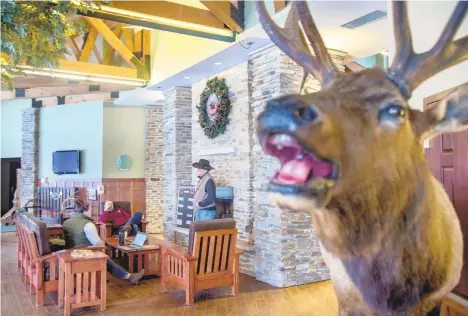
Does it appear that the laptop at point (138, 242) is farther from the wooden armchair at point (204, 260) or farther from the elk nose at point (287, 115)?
the elk nose at point (287, 115)

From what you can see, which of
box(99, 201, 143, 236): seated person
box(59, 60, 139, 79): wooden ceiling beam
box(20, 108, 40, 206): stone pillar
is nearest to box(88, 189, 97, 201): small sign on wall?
box(20, 108, 40, 206): stone pillar

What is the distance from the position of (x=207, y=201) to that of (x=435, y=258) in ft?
17.7

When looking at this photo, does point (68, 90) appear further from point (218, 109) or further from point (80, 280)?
point (80, 280)

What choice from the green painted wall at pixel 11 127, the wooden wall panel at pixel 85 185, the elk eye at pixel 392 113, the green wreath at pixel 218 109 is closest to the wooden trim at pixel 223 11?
the green wreath at pixel 218 109

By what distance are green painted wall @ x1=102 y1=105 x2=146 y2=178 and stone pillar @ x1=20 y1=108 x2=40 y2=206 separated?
3.11m

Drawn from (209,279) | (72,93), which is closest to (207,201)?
(209,279)

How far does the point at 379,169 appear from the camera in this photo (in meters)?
0.92

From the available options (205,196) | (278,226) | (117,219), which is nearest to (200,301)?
(278,226)

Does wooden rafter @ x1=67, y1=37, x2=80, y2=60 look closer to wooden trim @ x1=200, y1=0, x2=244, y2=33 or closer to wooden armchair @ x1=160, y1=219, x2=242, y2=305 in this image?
wooden trim @ x1=200, y1=0, x2=244, y2=33

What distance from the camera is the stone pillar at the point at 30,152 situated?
41.2 feet

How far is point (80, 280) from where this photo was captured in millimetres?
4535

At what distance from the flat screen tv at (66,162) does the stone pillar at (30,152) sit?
96 cm

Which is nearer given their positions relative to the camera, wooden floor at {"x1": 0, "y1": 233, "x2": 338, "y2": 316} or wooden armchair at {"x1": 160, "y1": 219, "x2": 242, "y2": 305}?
wooden floor at {"x1": 0, "y1": 233, "x2": 338, "y2": 316}

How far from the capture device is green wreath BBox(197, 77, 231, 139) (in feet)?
22.8
